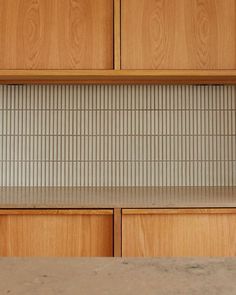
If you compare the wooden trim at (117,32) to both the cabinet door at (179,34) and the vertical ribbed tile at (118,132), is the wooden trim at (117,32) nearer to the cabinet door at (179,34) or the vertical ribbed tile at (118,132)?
the cabinet door at (179,34)

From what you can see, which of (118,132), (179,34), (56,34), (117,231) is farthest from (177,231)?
(56,34)

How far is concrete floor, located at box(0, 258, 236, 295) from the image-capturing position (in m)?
0.51

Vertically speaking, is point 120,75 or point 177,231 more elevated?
point 120,75

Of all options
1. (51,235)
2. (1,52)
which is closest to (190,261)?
(51,235)

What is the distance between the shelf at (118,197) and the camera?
63.7 inches

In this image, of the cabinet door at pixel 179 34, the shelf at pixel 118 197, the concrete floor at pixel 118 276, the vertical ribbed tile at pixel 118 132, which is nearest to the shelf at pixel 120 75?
the cabinet door at pixel 179 34

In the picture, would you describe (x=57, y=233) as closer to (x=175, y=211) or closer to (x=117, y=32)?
(x=175, y=211)

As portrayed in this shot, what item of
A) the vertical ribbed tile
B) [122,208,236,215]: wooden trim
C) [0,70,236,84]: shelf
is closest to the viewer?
[122,208,236,215]: wooden trim

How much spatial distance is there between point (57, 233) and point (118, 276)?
1.11 m

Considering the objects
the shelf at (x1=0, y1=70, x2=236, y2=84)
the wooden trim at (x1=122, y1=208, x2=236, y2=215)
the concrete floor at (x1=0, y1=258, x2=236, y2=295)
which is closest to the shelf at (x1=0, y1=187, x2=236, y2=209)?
the wooden trim at (x1=122, y1=208, x2=236, y2=215)

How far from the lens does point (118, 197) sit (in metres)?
1.80

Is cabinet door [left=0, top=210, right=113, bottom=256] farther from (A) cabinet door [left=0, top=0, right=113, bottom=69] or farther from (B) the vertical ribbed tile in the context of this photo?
(A) cabinet door [left=0, top=0, right=113, bottom=69]

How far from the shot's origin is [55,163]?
86.2 inches

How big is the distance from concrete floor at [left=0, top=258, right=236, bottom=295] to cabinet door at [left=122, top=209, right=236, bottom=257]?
97 cm
